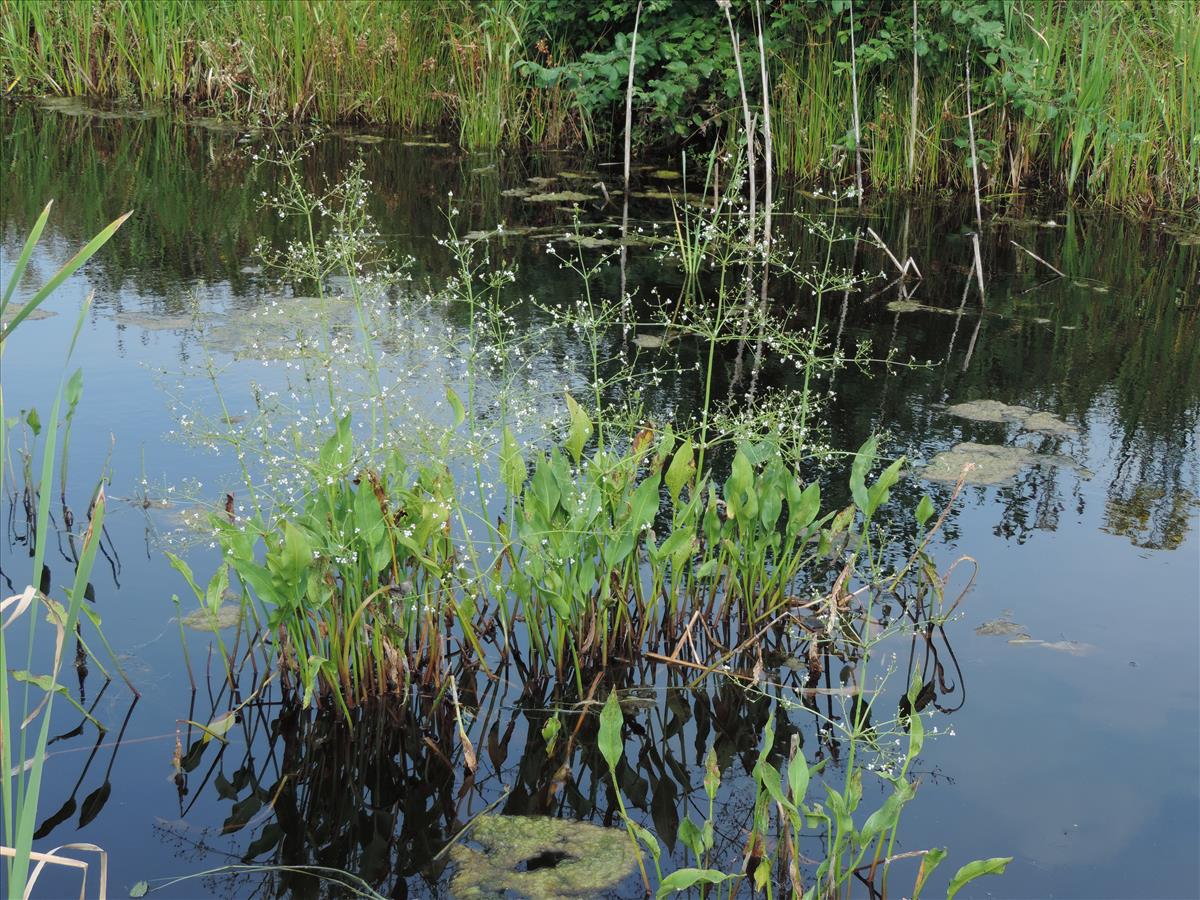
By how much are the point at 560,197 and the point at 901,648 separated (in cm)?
516

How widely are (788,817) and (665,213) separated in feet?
18.8

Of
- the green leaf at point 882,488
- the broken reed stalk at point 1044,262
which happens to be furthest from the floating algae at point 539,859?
the broken reed stalk at point 1044,262

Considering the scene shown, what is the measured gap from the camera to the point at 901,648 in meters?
3.27

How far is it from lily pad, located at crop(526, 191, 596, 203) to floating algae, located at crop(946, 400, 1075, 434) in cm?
361

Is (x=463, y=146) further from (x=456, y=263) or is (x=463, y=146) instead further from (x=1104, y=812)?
(x=1104, y=812)

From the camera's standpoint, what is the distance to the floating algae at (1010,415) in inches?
183

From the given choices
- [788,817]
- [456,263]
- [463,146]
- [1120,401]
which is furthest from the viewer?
[463,146]

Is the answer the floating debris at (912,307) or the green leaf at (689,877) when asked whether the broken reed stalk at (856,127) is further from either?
the green leaf at (689,877)

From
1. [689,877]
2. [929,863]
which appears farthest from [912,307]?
[689,877]

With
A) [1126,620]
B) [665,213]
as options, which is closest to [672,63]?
[665,213]

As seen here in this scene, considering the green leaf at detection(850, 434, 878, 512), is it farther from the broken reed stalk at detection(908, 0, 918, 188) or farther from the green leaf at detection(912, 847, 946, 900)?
the broken reed stalk at detection(908, 0, 918, 188)

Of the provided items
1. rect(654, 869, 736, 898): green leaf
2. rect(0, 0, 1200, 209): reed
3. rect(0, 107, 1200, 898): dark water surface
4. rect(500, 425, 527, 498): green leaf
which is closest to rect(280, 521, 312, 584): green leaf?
rect(0, 107, 1200, 898): dark water surface

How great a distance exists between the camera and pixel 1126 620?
11.3ft

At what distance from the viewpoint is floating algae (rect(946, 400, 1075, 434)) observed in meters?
4.66
